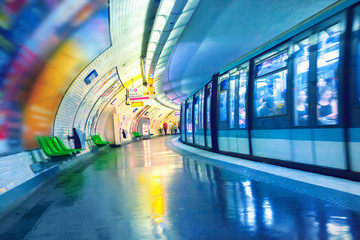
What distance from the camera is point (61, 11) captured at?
6.46m

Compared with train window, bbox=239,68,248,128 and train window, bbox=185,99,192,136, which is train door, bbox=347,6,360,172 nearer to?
train window, bbox=239,68,248,128

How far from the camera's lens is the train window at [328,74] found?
18.0 ft

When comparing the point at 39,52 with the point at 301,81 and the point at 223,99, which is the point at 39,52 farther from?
the point at 223,99

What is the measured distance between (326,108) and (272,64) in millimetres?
2255

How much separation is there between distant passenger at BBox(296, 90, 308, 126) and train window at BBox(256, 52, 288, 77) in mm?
960

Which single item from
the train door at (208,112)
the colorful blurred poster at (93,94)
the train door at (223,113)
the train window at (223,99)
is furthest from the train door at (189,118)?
the train window at (223,99)

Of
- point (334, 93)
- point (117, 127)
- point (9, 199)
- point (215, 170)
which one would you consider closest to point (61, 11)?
point (9, 199)

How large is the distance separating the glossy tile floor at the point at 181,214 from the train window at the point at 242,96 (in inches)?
132

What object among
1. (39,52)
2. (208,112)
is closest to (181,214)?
(39,52)

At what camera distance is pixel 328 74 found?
223 inches

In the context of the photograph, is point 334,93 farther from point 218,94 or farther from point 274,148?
point 218,94

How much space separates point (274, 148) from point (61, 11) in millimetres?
5420

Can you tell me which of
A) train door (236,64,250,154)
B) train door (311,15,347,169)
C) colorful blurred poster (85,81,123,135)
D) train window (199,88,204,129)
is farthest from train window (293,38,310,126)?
colorful blurred poster (85,81,123,135)

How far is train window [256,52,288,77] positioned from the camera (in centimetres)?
720
